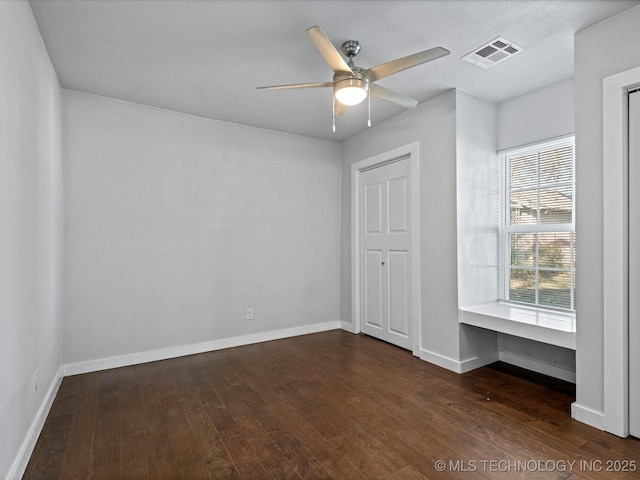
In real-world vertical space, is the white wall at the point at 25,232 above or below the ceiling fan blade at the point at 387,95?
below

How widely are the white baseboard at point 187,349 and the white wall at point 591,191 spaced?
9.27ft

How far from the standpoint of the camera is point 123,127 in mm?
3312

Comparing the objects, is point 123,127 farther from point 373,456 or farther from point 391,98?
point 373,456

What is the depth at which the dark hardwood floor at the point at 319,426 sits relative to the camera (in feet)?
5.97

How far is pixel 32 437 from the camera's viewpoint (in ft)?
6.52

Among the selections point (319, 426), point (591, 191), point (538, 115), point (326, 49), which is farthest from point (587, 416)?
point (326, 49)

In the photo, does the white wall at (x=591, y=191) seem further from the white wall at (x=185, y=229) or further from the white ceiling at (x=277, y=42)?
the white wall at (x=185, y=229)

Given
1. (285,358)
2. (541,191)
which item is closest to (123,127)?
(285,358)

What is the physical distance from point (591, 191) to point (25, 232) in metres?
3.39

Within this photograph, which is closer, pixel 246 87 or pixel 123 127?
pixel 246 87

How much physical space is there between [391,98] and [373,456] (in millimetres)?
2384

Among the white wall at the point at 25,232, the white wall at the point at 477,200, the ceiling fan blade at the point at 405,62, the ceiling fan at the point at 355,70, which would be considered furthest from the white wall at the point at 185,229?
the ceiling fan blade at the point at 405,62

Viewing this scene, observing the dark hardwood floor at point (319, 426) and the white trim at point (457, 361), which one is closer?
the dark hardwood floor at point (319, 426)

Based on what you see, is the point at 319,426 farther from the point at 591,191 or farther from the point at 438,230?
the point at 591,191
